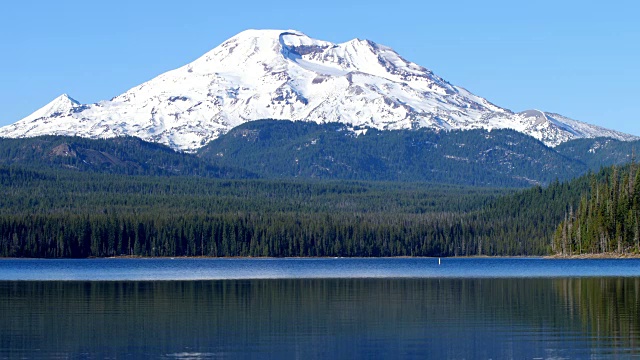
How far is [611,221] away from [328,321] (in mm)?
89715

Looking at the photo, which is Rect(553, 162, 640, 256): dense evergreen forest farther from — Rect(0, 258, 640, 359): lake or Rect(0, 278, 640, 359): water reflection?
Rect(0, 278, 640, 359): water reflection

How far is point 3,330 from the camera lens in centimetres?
6109

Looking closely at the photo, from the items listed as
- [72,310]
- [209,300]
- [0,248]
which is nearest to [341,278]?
[209,300]

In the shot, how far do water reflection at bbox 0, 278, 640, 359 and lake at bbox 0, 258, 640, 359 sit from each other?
2.3 inches

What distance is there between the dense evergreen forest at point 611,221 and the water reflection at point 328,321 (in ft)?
172

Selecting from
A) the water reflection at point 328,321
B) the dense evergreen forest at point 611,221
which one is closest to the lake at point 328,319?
the water reflection at point 328,321

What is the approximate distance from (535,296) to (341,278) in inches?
1378

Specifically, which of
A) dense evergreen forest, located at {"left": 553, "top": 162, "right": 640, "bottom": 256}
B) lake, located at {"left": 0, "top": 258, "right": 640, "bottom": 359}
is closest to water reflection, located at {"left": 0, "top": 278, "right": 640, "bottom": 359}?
lake, located at {"left": 0, "top": 258, "right": 640, "bottom": 359}

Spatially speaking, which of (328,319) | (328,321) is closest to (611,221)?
(328,319)

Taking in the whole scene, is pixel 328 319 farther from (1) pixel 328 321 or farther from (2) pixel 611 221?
(2) pixel 611 221

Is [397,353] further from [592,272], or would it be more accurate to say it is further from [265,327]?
[592,272]

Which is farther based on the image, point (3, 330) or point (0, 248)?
point (0, 248)

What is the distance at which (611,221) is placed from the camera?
485 ft

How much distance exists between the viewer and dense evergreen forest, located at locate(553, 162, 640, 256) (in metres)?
145
